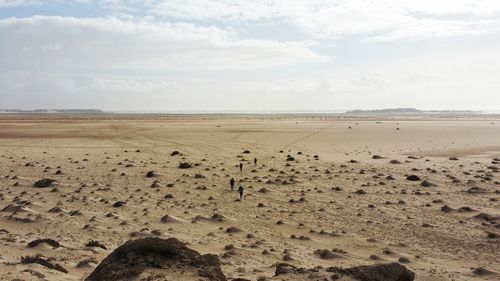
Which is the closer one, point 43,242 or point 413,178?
point 43,242

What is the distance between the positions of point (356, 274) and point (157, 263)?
333 cm

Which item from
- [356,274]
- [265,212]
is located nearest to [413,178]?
[265,212]

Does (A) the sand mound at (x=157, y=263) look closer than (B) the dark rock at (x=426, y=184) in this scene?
Yes

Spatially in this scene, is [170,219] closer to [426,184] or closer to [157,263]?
[157,263]

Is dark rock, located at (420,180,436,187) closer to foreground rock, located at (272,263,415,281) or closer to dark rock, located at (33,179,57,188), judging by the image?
foreground rock, located at (272,263,415,281)

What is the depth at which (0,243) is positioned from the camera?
11359mm

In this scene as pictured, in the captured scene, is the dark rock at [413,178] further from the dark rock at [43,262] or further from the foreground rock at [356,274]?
the dark rock at [43,262]

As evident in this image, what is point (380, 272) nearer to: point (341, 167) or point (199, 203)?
point (199, 203)

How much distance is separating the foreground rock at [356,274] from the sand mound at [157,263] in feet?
4.19

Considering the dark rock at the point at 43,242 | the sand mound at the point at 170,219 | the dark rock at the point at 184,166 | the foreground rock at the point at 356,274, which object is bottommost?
the sand mound at the point at 170,219

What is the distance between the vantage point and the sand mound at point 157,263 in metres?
7.12

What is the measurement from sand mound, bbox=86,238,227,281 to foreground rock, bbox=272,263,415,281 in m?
1.28

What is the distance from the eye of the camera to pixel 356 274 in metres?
7.79

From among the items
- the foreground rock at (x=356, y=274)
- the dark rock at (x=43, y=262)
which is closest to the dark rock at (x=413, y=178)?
the foreground rock at (x=356, y=274)
